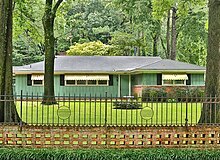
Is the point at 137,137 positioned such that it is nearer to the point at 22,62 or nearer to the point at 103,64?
the point at 103,64

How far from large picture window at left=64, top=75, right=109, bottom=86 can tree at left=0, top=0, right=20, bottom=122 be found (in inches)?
748

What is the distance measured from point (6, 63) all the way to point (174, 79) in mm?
19223

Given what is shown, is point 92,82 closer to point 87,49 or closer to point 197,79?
point 197,79

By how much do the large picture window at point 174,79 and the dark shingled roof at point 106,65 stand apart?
0.58m

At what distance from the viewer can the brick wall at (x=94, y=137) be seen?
10.5m

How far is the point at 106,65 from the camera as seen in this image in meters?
32.4

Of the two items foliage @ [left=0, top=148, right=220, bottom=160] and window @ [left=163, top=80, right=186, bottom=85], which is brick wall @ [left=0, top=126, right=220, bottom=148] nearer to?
foliage @ [left=0, top=148, right=220, bottom=160]

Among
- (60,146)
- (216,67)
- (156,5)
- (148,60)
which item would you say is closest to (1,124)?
(60,146)

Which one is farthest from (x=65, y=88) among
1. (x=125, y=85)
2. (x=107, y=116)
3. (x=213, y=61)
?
(x=213, y=61)

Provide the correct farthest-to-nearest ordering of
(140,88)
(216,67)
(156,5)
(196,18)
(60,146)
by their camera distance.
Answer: (196,18) < (140,88) < (156,5) < (216,67) < (60,146)

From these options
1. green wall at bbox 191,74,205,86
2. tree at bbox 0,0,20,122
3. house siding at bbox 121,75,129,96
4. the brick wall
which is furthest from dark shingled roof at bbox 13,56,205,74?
the brick wall

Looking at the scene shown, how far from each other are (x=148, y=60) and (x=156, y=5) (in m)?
13.9

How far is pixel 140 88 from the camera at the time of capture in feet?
95.3

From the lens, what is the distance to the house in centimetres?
2925
